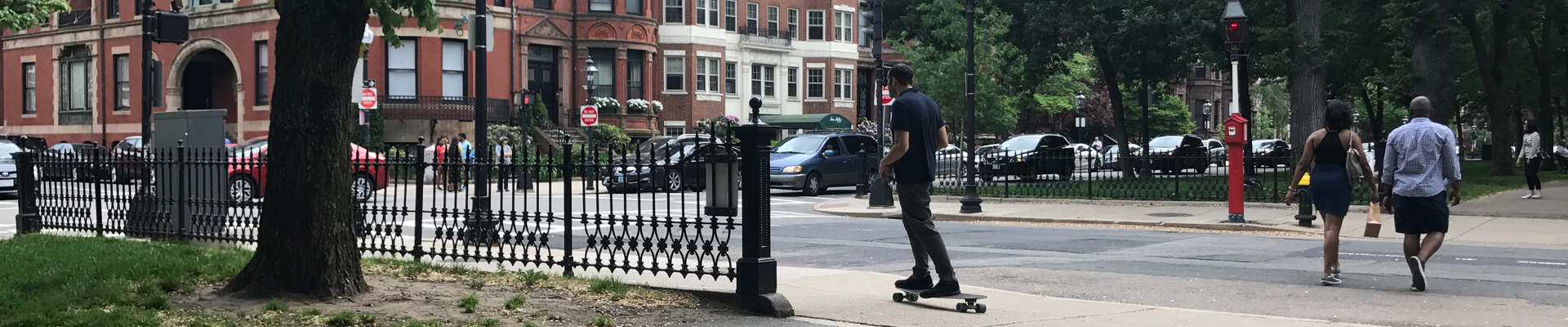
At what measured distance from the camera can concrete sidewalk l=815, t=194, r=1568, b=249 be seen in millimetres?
16422

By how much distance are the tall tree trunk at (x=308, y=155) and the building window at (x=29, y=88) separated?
1808 inches

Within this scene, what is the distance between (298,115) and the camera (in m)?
8.60

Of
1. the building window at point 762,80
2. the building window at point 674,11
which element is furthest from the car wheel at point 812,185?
the building window at point 762,80

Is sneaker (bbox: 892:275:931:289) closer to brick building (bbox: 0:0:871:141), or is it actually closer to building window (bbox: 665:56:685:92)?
brick building (bbox: 0:0:871:141)

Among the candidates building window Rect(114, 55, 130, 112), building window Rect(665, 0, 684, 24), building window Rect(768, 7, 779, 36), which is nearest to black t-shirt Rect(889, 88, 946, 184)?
building window Rect(114, 55, 130, 112)

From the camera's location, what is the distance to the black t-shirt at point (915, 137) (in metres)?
8.47

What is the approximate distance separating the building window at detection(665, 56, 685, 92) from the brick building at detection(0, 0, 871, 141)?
0.14 feet

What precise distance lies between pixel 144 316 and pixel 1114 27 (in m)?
28.3

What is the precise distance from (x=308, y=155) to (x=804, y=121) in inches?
1822

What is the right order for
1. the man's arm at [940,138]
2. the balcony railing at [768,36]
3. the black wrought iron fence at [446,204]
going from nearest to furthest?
the man's arm at [940,138] → the black wrought iron fence at [446,204] → the balcony railing at [768,36]

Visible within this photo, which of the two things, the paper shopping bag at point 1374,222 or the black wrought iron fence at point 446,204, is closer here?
the black wrought iron fence at point 446,204

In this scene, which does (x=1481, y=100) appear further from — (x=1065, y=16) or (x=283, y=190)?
(x=283, y=190)

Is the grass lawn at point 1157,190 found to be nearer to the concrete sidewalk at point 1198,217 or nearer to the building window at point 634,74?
the concrete sidewalk at point 1198,217

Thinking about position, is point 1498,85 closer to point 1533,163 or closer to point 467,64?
point 1533,163
